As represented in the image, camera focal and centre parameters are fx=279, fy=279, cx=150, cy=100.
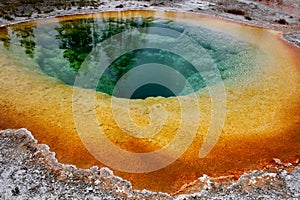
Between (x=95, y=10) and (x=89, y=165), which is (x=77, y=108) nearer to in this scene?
(x=89, y=165)

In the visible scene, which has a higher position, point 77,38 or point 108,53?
point 77,38

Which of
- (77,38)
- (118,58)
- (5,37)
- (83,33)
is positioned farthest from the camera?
(83,33)

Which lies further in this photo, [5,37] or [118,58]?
[5,37]

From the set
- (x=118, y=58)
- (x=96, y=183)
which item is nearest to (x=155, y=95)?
(x=118, y=58)

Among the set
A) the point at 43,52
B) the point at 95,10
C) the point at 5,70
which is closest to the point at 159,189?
the point at 5,70

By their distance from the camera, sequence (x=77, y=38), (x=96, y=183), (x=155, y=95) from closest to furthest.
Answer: (x=96, y=183) < (x=155, y=95) < (x=77, y=38)

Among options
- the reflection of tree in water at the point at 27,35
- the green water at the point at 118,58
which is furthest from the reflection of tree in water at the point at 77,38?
the reflection of tree in water at the point at 27,35

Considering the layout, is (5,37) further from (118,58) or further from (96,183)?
(96,183)
